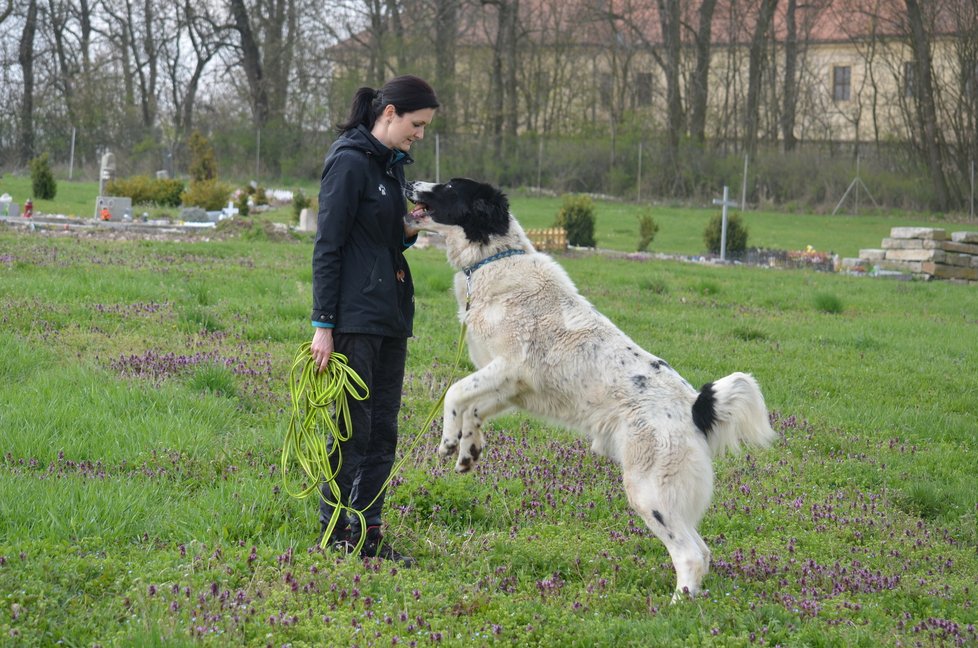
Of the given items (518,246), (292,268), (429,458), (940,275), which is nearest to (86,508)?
(429,458)

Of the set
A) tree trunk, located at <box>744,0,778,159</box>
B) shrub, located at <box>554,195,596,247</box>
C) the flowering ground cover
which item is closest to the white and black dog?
the flowering ground cover

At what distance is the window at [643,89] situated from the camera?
4578cm

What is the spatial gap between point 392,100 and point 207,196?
23076 mm

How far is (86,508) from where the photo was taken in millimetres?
4859

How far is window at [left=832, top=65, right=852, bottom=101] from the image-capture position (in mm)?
58156

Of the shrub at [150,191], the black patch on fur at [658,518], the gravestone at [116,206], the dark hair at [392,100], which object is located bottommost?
the black patch on fur at [658,518]

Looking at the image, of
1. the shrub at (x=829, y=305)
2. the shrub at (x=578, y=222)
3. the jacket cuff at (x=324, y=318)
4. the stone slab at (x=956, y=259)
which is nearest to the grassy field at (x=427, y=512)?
the jacket cuff at (x=324, y=318)

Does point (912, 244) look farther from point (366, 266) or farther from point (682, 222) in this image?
point (366, 266)

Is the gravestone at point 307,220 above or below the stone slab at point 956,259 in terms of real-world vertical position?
above

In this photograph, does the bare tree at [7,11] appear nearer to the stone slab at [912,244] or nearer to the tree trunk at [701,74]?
the tree trunk at [701,74]

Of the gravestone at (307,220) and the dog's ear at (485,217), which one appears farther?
the gravestone at (307,220)

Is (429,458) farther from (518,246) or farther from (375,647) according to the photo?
(375,647)

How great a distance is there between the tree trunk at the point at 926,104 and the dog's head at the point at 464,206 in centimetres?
3828

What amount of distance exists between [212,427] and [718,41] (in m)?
44.6
